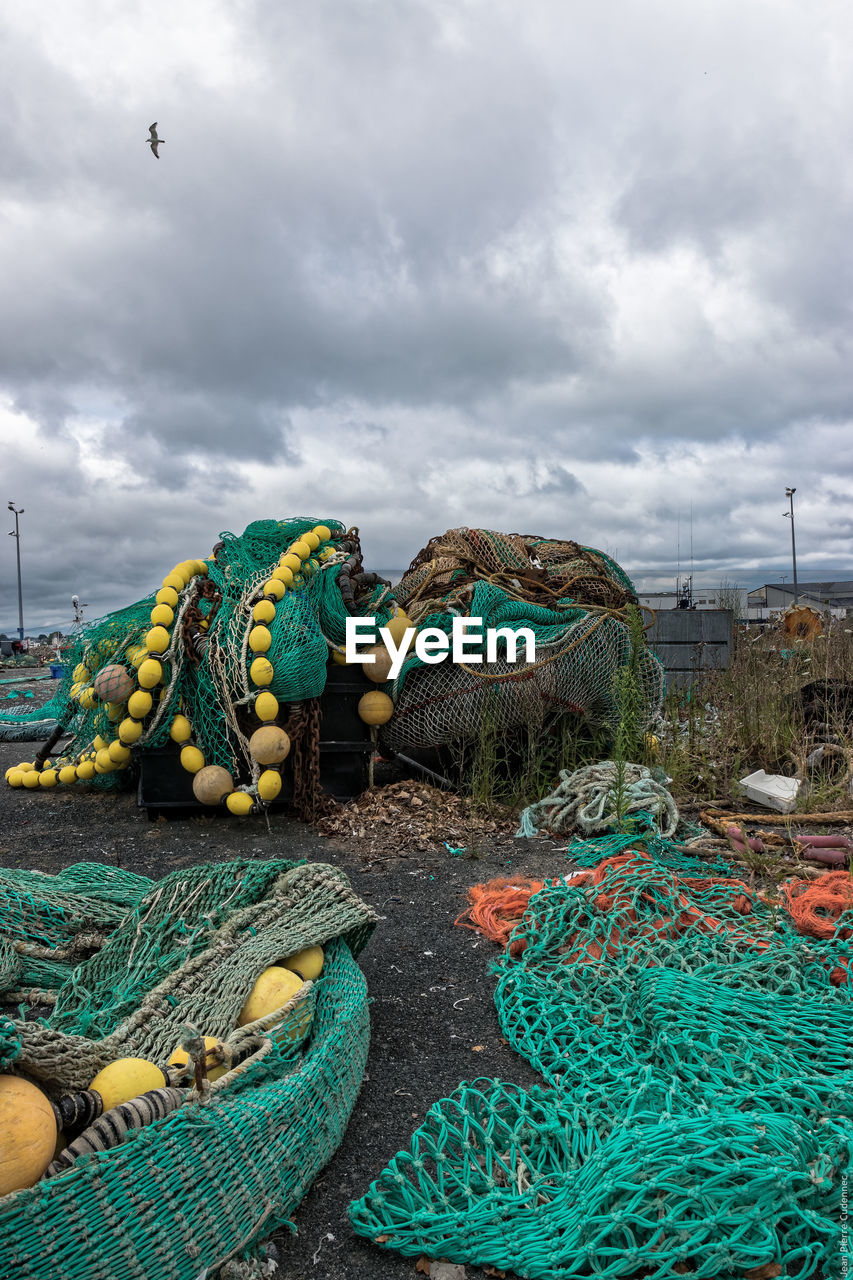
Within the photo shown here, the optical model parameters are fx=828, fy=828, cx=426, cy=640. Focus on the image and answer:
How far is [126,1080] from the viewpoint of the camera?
1.95 meters

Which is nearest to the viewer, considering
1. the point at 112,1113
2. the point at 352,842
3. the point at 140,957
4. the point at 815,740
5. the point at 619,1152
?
the point at 112,1113

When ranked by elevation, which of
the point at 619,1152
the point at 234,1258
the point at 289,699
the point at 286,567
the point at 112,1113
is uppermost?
the point at 286,567

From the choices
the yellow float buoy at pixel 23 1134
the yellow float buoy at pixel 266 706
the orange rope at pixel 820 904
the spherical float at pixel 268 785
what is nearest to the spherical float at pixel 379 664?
the yellow float buoy at pixel 266 706

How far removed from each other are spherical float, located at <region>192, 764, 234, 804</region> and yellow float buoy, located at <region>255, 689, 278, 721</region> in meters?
0.46

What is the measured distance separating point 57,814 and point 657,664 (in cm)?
483

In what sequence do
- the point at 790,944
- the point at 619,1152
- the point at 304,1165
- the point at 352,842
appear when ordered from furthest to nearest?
the point at 352,842
the point at 790,944
the point at 304,1165
the point at 619,1152

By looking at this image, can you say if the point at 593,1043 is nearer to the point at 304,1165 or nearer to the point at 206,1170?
the point at 304,1165

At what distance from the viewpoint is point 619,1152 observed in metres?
1.88

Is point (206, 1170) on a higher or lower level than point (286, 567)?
lower

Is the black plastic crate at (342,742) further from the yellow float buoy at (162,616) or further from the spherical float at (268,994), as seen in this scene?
the spherical float at (268,994)

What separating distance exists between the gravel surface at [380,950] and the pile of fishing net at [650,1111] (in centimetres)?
9

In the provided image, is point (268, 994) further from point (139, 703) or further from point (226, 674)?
point (139, 703)

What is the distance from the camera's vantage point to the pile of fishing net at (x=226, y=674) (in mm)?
5344

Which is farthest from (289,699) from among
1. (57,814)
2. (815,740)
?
(815,740)
